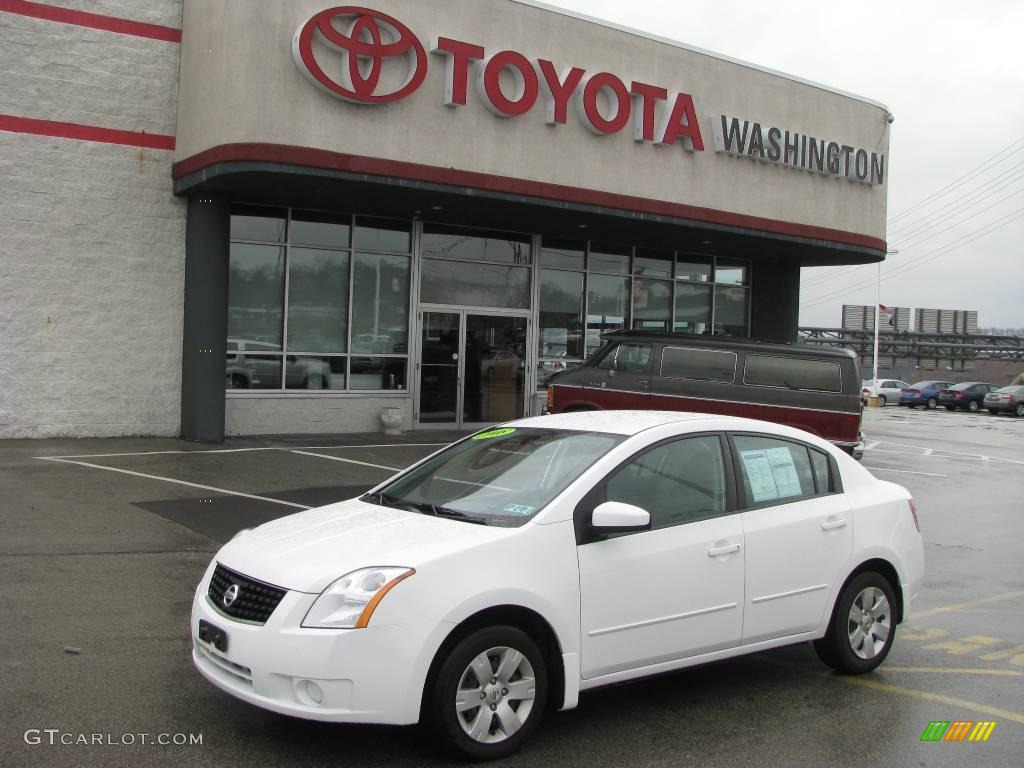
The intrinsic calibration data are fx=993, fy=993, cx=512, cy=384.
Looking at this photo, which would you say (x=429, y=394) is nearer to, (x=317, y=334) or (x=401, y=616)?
(x=317, y=334)

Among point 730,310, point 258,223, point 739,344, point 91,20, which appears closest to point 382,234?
point 258,223

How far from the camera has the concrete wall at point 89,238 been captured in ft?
46.5

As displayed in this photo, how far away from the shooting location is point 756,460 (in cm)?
577

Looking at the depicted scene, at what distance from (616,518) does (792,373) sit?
10435mm

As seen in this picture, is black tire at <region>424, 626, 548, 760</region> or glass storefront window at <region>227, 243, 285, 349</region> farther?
glass storefront window at <region>227, 243, 285, 349</region>

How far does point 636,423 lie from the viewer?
5637 mm

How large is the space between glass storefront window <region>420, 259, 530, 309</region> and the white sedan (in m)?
12.1

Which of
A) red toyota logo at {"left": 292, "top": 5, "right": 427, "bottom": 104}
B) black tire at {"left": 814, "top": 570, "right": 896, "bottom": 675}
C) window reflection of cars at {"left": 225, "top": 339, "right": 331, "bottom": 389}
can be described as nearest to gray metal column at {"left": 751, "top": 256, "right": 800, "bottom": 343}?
window reflection of cars at {"left": 225, "top": 339, "right": 331, "bottom": 389}

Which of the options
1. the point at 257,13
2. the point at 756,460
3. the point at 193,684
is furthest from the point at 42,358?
the point at 756,460

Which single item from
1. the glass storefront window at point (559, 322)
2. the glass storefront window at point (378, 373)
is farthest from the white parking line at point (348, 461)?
the glass storefront window at point (559, 322)

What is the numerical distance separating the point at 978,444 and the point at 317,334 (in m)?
16.5

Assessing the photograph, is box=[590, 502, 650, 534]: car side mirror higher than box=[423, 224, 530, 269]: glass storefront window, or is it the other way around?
box=[423, 224, 530, 269]: glass storefront window

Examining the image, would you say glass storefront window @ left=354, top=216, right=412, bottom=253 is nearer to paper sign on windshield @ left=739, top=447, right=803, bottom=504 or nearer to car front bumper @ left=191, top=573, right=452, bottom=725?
paper sign on windshield @ left=739, top=447, right=803, bottom=504

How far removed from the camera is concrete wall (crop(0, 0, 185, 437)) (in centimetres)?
1419
